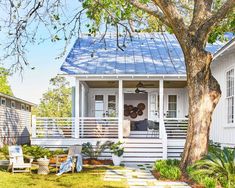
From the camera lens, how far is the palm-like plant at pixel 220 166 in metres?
8.82

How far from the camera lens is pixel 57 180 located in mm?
10297

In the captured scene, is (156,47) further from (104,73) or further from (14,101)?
(14,101)

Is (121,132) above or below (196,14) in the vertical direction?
below

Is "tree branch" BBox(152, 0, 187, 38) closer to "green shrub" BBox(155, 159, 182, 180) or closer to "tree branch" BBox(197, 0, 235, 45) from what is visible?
"tree branch" BBox(197, 0, 235, 45)

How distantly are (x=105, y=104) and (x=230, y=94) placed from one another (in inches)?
310

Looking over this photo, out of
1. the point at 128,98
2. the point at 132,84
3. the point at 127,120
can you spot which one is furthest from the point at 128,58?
the point at 128,98

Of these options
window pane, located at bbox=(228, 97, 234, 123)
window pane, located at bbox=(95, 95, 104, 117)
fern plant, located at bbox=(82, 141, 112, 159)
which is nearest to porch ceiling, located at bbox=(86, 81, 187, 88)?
window pane, located at bbox=(95, 95, 104, 117)

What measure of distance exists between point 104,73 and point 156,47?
182 inches

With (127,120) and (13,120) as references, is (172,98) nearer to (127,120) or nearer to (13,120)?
(127,120)

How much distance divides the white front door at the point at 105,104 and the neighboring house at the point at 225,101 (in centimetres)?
621

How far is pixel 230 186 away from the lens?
27.3 feet

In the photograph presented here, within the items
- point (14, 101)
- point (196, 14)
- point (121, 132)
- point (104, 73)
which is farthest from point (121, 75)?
point (14, 101)

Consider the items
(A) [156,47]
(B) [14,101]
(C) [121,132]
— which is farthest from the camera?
(B) [14,101]

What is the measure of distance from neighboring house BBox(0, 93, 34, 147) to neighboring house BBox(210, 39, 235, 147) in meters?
12.5
